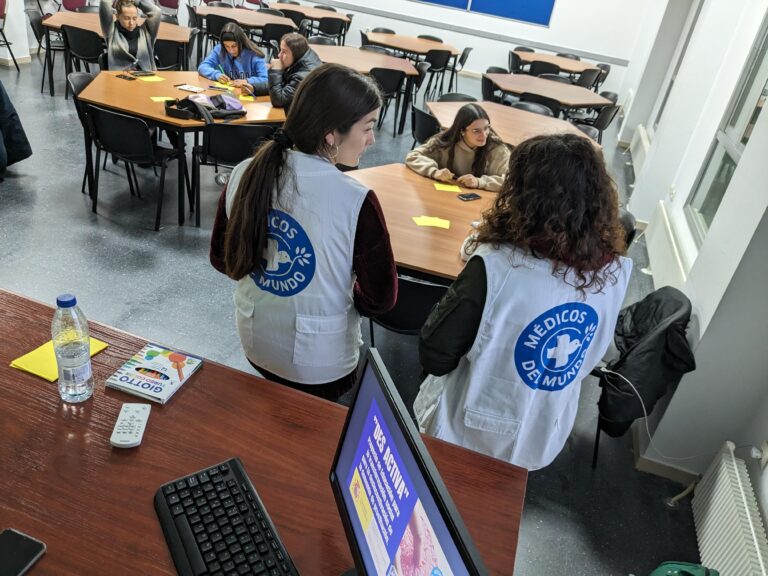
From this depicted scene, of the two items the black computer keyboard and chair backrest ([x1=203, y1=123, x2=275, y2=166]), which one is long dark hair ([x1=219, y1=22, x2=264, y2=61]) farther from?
A: the black computer keyboard

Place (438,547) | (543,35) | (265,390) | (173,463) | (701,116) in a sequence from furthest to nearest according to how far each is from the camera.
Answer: (543,35) < (701,116) < (265,390) < (173,463) < (438,547)

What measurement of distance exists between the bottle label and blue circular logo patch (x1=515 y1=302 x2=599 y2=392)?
1.07 metres

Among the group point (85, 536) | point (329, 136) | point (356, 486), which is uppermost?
point (329, 136)

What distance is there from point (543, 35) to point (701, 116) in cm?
687

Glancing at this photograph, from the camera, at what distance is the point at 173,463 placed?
1125mm

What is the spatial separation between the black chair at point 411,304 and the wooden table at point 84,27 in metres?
4.92

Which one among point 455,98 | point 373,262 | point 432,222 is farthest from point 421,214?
point 455,98

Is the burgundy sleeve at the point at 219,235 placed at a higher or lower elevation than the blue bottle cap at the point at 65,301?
lower

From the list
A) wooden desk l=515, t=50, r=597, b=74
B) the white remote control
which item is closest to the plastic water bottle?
the white remote control

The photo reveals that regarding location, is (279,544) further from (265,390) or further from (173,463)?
(265,390)

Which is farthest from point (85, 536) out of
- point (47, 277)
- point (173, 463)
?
point (47, 277)

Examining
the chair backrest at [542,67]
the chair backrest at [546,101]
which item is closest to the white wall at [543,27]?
the chair backrest at [542,67]

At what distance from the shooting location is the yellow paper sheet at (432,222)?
8.45 feet

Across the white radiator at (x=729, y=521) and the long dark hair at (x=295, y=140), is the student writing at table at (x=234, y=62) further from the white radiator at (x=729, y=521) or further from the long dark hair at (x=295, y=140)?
the white radiator at (x=729, y=521)
